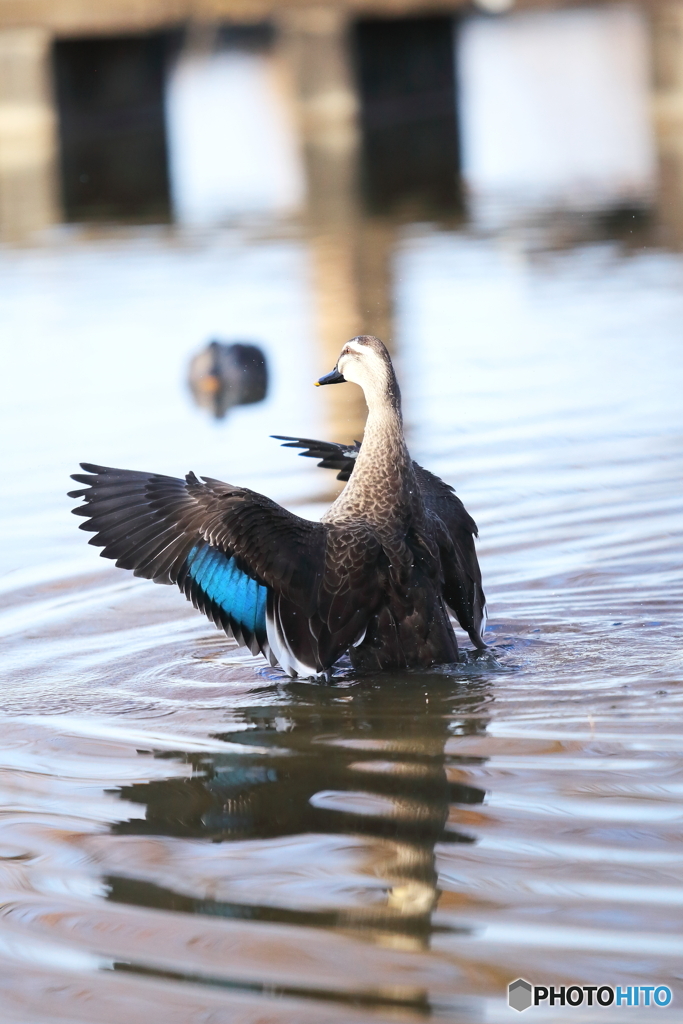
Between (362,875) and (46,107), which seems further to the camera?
(46,107)

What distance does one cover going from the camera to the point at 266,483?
7.32 m

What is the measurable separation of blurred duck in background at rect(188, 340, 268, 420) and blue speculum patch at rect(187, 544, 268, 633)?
4.20m

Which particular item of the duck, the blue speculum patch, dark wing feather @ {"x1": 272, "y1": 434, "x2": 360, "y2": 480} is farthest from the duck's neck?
dark wing feather @ {"x1": 272, "y1": 434, "x2": 360, "y2": 480}

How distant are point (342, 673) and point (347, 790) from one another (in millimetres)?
1089

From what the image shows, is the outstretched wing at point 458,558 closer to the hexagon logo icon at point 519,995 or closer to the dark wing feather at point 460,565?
the dark wing feather at point 460,565

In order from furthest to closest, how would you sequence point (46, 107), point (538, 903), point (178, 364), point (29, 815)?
point (46, 107), point (178, 364), point (29, 815), point (538, 903)

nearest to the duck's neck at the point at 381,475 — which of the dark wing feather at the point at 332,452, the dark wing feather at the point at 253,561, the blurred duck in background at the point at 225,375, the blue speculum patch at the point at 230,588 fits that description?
the dark wing feather at the point at 253,561

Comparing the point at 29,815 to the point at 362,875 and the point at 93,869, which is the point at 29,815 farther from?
the point at 362,875

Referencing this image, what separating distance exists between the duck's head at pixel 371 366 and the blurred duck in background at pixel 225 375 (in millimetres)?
3781

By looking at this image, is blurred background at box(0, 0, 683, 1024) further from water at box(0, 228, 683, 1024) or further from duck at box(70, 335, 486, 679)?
duck at box(70, 335, 486, 679)

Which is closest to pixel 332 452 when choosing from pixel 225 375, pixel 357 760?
pixel 357 760

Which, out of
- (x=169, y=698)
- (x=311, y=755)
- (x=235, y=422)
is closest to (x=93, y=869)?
(x=311, y=755)

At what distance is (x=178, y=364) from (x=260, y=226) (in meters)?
6.75

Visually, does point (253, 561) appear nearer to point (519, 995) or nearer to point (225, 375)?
point (519, 995)
